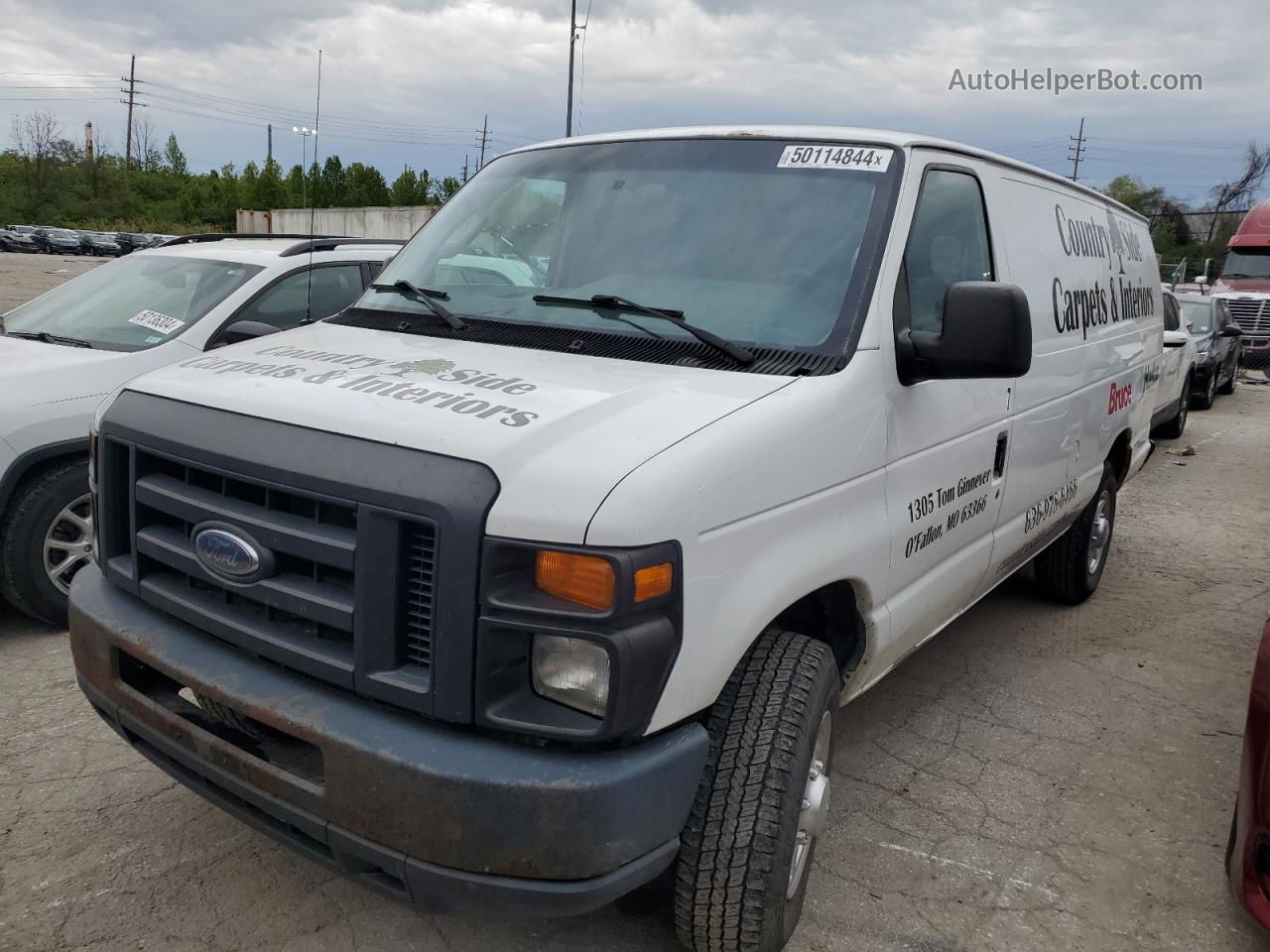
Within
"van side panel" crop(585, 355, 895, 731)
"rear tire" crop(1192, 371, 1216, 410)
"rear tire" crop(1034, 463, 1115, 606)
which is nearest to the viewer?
"van side panel" crop(585, 355, 895, 731)

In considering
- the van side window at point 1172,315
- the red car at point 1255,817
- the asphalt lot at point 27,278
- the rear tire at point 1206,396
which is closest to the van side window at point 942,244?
the red car at point 1255,817

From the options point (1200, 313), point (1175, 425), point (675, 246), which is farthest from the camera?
point (1200, 313)

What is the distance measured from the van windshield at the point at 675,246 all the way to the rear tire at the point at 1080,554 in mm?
2989

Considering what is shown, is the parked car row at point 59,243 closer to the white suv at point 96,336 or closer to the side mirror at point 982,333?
the white suv at point 96,336

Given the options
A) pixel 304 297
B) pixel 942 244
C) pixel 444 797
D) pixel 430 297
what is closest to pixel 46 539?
pixel 304 297

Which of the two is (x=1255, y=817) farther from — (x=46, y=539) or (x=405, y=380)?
(x=46, y=539)

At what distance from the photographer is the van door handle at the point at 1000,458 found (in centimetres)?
368

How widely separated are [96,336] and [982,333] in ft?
14.3

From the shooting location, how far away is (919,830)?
3381mm

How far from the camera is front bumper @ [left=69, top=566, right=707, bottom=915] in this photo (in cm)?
203

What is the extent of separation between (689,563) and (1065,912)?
5.83ft

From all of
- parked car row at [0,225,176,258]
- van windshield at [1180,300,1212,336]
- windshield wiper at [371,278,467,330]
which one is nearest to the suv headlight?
windshield wiper at [371,278,467,330]

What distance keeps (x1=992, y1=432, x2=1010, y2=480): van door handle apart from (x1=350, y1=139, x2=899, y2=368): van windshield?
1088 millimetres

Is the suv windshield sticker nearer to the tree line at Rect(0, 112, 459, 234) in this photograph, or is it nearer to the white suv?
the white suv
